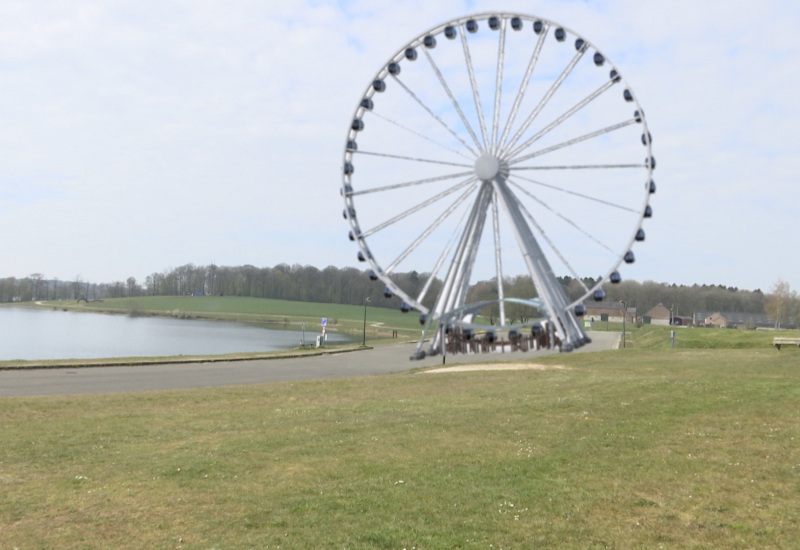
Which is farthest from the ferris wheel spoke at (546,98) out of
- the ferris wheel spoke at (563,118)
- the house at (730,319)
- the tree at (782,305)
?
the house at (730,319)

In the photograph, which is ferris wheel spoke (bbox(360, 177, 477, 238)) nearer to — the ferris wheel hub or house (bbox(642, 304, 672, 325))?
the ferris wheel hub

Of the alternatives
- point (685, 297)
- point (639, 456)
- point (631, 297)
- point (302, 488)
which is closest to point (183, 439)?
point (302, 488)

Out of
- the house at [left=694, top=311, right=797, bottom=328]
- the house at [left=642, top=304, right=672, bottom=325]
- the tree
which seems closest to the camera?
the tree

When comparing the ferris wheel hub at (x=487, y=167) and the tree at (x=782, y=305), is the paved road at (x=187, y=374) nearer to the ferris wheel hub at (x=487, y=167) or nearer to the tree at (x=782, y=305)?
the ferris wheel hub at (x=487, y=167)

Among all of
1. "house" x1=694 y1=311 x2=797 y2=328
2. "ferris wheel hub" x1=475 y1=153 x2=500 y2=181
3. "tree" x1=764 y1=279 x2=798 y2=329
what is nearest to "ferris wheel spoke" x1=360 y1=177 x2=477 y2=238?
"ferris wheel hub" x1=475 y1=153 x2=500 y2=181

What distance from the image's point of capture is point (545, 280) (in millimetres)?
22344

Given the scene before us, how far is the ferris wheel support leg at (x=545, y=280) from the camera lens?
21.3 meters

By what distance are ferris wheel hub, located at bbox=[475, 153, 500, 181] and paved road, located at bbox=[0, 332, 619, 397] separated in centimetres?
1385

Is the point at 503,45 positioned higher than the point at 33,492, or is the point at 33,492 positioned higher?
the point at 503,45

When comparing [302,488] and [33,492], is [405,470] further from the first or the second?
[33,492]

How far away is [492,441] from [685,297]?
14235 centimetres

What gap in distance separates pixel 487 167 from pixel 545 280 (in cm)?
457

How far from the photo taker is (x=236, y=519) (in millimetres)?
9875

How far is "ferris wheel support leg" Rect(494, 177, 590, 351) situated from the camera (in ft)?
69.8
